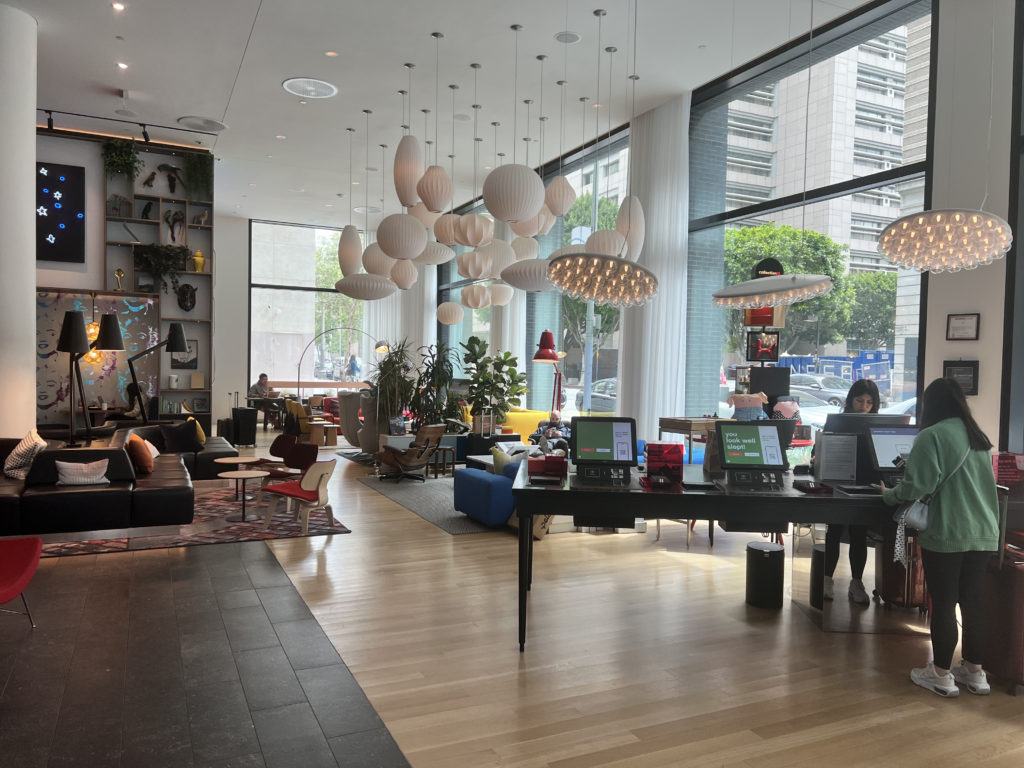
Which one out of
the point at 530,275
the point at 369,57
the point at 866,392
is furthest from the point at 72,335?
the point at 866,392

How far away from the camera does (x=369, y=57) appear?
8156mm

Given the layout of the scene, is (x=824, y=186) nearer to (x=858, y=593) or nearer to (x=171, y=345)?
(x=858, y=593)

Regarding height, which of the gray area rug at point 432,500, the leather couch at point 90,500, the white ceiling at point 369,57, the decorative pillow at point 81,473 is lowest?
the gray area rug at point 432,500

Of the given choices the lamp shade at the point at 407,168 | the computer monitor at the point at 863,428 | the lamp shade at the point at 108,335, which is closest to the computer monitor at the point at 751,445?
the computer monitor at the point at 863,428

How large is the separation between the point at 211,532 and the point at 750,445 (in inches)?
202

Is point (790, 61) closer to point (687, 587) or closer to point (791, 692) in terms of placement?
point (687, 587)

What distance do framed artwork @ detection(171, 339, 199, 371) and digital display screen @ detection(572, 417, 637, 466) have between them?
8950 mm

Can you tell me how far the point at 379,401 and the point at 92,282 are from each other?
461cm

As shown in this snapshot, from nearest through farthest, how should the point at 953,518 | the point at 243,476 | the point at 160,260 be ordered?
1. the point at 953,518
2. the point at 243,476
3. the point at 160,260

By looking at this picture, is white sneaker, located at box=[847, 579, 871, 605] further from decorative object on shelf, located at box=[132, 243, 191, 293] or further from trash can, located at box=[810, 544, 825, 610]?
decorative object on shelf, located at box=[132, 243, 191, 293]

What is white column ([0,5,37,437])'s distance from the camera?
708cm

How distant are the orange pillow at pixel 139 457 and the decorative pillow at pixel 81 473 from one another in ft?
2.03

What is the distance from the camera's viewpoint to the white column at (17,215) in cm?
708

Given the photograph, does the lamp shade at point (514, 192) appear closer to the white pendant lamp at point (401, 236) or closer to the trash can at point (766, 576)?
the white pendant lamp at point (401, 236)
